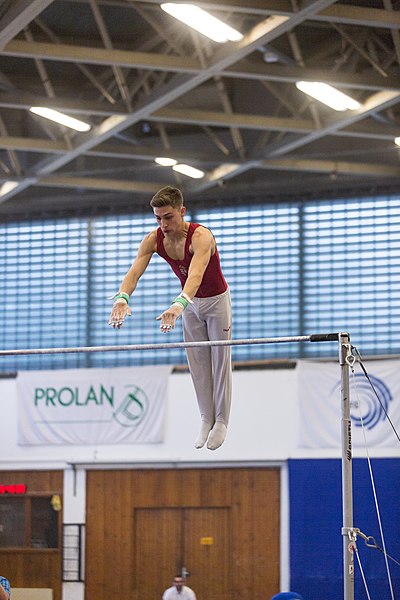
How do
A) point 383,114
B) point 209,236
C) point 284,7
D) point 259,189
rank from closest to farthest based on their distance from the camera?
point 209,236 → point 284,7 → point 383,114 → point 259,189

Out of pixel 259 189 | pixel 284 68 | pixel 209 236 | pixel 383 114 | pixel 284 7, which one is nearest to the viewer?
pixel 209 236

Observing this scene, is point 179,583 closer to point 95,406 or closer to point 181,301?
point 95,406

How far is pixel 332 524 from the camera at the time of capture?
47.2 feet

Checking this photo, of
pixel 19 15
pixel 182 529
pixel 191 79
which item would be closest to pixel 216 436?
pixel 19 15

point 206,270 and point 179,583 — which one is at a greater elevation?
point 206,270

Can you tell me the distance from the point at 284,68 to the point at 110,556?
8068 mm

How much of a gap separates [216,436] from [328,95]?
6.70 m

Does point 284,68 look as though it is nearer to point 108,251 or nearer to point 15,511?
point 108,251

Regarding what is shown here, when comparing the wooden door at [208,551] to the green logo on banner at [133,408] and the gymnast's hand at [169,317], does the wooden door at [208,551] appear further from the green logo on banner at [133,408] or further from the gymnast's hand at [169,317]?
the gymnast's hand at [169,317]

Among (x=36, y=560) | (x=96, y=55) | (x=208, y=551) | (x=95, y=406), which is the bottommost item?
(x=36, y=560)

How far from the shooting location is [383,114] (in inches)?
545

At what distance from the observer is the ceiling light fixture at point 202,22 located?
33.3 ft

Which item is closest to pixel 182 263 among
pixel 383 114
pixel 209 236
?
pixel 209 236

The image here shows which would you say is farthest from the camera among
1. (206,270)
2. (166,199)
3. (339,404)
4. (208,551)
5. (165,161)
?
(208,551)
